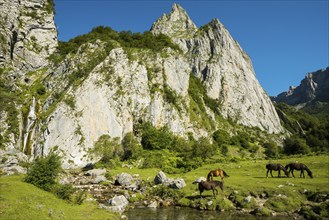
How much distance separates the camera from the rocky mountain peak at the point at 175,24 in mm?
173250

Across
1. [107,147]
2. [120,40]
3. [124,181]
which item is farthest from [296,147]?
[120,40]

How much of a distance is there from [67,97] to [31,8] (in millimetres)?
61027

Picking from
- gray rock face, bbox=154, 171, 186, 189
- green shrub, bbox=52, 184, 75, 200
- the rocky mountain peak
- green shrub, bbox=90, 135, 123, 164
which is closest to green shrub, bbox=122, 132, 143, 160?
green shrub, bbox=90, 135, 123, 164

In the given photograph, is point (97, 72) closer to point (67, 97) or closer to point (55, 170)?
point (67, 97)

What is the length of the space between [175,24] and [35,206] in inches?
6841

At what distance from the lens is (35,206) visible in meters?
22.2

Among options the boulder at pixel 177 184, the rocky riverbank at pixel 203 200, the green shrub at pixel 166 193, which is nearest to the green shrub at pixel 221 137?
the rocky riverbank at pixel 203 200

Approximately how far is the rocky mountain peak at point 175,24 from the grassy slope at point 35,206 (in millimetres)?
153783

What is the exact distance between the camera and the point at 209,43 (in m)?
160

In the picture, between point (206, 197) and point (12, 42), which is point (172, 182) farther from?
point (12, 42)

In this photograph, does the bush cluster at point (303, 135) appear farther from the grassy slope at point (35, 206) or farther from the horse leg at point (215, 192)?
the grassy slope at point (35, 206)

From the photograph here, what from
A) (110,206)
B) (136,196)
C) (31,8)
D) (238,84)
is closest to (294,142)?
(238,84)

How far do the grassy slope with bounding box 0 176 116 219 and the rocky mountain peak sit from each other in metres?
154

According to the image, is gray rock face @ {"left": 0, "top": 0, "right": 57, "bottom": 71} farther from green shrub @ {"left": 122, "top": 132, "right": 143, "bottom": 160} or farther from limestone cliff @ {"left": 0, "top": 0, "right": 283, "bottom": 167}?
green shrub @ {"left": 122, "top": 132, "right": 143, "bottom": 160}
